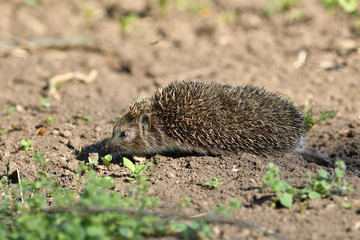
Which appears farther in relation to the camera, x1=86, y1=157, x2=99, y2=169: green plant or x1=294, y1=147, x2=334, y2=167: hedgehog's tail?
x1=294, y1=147, x2=334, y2=167: hedgehog's tail

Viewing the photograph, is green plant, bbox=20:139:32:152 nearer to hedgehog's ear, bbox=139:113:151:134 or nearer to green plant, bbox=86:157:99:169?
green plant, bbox=86:157:99:169

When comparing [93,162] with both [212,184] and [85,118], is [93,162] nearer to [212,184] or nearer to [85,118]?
[212,184]

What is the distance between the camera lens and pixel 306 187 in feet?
14.5

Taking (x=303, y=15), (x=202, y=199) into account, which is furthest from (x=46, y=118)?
(x=303, y=15)

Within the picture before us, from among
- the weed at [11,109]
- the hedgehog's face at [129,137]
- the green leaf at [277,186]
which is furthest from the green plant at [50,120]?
the green leaf at [277,186]

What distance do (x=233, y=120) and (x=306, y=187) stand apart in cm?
170

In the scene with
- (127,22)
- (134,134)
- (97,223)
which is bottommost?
(97,223)

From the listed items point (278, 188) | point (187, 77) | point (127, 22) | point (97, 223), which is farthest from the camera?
point (127, 22)

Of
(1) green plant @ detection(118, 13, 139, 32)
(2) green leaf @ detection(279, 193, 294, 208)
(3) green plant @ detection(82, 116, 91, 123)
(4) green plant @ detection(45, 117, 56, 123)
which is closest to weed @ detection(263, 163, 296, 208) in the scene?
(2) green leaf @ detection(279, 193, 294, 208)

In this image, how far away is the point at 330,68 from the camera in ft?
32.2

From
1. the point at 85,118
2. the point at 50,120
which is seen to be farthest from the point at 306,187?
the point at 50,120

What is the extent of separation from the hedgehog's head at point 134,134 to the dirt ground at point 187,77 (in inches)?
16.8

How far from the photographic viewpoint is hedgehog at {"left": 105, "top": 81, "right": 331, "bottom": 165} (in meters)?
5.84

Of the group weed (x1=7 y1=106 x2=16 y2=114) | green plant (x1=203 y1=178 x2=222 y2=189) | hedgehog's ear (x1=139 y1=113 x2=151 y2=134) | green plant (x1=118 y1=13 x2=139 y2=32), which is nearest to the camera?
green plant (x1=203 y1=178 x2=222 y2=189)
